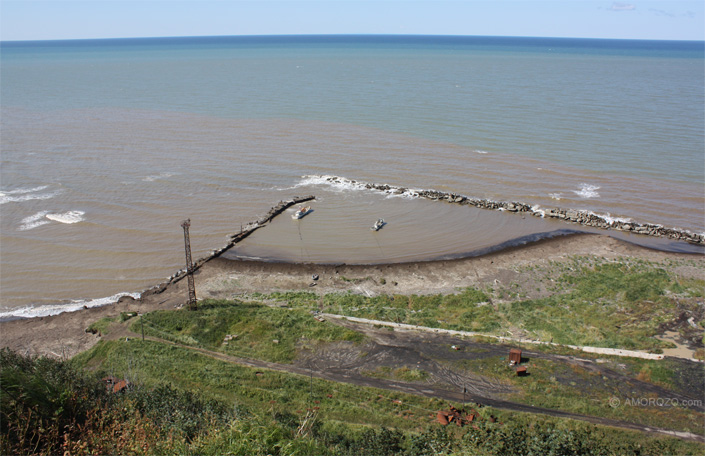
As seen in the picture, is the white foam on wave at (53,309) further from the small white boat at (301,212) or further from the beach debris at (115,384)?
the small white boat at (301,212)

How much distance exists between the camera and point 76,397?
1599 centimetres

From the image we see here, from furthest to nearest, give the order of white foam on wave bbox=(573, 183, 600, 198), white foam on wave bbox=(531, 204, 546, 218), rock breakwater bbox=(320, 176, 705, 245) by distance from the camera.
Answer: white foam on wave bbox=(573, 183, 600, 198), white foam on wave bbox=(531, 204, 546, 218), rock breakwater bbox=(320, 176, 705, 245)

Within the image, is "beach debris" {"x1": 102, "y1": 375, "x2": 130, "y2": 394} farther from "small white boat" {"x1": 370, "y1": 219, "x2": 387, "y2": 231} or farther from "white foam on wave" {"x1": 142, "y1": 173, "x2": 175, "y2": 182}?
"white foam on wave" {"x1": 142, "y1": 173, "x2": 175, "y2": 182}

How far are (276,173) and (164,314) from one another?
97.6 ft

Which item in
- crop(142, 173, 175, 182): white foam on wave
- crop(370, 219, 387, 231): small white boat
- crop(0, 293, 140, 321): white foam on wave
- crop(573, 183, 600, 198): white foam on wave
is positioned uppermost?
crop(142, 173, 175, 182): white foam on wave

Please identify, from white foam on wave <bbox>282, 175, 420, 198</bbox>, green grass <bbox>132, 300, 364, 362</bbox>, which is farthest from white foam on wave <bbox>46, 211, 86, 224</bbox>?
white foam on wave <bbox>282, 175, 420, 198</bbox>

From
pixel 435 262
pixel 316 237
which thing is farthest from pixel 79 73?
pixel 435 262

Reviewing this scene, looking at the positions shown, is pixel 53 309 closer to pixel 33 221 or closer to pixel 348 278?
pixel 33 221

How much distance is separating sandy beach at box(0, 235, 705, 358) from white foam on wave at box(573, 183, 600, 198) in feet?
38.1

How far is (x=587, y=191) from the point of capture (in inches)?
2068

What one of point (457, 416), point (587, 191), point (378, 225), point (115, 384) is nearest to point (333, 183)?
point (378, 225)

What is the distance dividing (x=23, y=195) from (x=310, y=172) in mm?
31289

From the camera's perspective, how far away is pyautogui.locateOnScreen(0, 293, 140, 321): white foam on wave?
106 feet

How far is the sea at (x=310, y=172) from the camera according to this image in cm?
4038
